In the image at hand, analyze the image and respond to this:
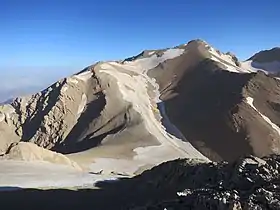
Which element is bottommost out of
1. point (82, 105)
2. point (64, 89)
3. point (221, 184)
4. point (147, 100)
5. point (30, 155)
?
point (221, 184)

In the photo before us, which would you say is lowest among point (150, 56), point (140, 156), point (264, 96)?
point (140, 156)

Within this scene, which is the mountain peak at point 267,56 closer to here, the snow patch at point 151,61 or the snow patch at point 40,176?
the snow patch at point 151,61

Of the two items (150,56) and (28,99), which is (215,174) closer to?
(28,99)

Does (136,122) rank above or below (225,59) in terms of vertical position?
below

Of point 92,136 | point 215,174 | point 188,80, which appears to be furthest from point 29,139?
point 215,174

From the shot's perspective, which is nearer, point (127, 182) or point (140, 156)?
point (127, 182)

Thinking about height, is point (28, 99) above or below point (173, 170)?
above

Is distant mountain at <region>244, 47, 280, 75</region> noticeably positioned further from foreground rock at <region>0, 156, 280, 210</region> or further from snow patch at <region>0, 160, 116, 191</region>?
foreground rock at <region>0, 156, 280, 210</region>

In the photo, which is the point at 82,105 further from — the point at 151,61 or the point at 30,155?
the point at 30,155

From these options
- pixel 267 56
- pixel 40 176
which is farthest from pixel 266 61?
pixel 40 176
